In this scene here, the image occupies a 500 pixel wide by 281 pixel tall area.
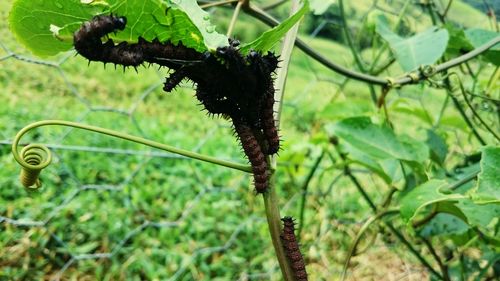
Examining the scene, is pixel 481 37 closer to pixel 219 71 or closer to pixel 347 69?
pixel 347 69

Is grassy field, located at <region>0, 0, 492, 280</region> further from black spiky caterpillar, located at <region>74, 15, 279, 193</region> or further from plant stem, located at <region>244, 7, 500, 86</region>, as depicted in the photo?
black spiky caterpillar, located at <region>74, 15, 279, 193</region>

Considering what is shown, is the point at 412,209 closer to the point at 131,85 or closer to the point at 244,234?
the point at 244,234

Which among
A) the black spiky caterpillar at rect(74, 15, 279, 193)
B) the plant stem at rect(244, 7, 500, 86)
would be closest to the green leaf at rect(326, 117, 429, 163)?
the plant stem at rect(244, 7, 500, 86)

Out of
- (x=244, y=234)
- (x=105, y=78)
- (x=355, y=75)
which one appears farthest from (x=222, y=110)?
(x=105, y=78)

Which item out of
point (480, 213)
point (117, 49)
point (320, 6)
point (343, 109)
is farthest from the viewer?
point (343, 109)

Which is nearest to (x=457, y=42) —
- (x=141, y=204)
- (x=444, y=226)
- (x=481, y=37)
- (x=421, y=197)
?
(x=481, y=37)

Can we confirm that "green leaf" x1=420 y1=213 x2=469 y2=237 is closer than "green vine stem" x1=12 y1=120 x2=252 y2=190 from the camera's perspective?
No

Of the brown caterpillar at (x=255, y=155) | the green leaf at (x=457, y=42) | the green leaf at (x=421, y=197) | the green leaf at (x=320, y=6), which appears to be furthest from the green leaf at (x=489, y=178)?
the green leaf at (x=457, y=42)
